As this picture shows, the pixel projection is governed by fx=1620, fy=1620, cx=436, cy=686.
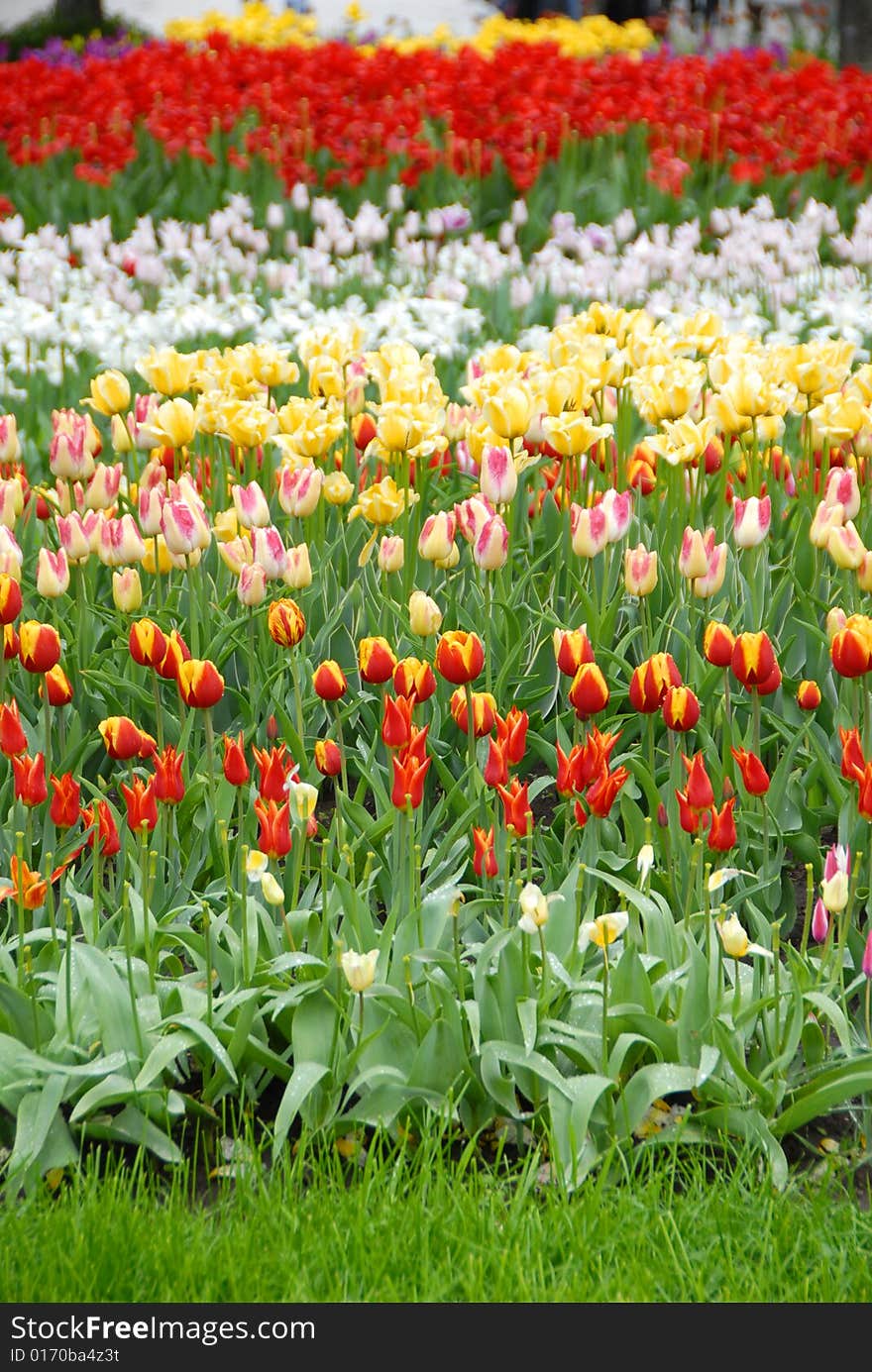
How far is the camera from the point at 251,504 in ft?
11.6

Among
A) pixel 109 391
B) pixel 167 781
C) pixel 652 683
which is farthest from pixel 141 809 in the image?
pixel 109 391

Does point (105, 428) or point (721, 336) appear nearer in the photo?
point (721, 336)

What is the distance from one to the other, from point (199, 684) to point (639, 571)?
3.20 feet

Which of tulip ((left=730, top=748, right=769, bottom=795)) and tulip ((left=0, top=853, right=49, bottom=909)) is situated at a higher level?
tulip ((left=730, top=748, right=769, bottom=795))

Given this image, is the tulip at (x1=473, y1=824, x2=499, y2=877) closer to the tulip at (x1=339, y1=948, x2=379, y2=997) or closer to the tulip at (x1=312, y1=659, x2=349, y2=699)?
the tulip at (x1=339, y1=948, x2=379, y2=997)

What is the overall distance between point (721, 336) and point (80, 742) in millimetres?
2065

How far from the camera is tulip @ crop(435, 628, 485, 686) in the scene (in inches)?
112

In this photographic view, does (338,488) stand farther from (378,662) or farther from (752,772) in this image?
(752,772)

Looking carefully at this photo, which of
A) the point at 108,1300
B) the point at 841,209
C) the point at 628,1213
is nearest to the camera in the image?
the point at 108,1300

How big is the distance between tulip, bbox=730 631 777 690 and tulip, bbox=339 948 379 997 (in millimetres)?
855

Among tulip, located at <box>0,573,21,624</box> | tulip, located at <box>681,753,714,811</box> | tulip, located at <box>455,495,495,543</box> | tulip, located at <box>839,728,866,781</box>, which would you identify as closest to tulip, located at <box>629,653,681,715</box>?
tulip, located at <box>681,753,714,811</box>

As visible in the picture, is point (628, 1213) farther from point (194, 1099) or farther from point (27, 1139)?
point (27, 1139)

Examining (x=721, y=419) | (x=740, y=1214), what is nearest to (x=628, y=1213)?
(x=740, y=1214)

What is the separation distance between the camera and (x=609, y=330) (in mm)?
4438
